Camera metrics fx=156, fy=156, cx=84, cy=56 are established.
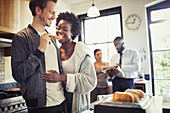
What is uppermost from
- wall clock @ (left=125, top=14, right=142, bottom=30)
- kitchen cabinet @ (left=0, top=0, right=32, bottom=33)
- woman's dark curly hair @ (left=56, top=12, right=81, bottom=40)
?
wall clock @ (left=125, top=14, right=142, bottom=30)

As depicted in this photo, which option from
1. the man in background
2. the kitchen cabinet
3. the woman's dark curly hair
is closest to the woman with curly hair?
the woman's dark curly hair

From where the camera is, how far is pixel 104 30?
13.6ft

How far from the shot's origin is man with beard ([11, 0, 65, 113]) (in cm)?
92

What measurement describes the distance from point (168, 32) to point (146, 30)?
1.50 ft

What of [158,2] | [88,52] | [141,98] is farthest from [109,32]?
[141,98]

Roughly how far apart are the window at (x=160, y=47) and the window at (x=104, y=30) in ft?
2.54

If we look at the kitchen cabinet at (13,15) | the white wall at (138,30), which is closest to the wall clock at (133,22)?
the white wall at (138,30)

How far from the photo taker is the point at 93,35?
4297mm

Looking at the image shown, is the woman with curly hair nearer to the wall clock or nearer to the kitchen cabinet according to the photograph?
the kitchen cabinet

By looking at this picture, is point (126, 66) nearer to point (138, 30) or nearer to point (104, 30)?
point (138, 30)

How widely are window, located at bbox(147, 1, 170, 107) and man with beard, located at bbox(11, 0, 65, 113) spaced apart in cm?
296

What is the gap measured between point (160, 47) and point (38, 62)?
3.19m

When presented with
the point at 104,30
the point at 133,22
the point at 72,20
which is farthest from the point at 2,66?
the point at 133,22

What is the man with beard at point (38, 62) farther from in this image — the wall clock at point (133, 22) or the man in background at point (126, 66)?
the wall clock at point (133, 22)
